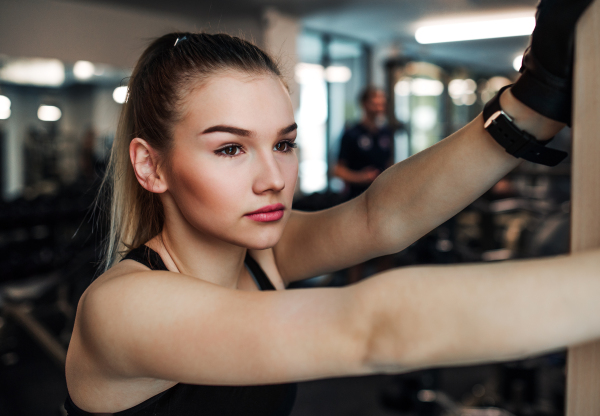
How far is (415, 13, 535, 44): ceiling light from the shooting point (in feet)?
19.6

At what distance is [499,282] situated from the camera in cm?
39

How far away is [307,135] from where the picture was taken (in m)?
6.82

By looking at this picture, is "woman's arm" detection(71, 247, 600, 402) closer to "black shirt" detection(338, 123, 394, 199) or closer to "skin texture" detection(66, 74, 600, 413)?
"skin texture" detection(66, 74, 600, 413)

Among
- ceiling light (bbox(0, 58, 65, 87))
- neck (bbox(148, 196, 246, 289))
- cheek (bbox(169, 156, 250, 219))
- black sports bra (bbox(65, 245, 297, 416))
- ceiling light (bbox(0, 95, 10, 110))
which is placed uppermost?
Result: ceiling light (bbox(0, 58, 65, 87))

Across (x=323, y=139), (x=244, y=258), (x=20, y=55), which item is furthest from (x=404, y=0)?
(x=244, y=258)

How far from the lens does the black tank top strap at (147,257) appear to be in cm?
73

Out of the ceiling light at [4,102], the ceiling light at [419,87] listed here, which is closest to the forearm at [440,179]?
the ceiling light at [4,102]

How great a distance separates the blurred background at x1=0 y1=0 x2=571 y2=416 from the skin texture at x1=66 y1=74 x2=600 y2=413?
0.91 feet

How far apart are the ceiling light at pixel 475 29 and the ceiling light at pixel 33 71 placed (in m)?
4.59

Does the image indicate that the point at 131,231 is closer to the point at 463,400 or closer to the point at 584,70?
the point at 584,70

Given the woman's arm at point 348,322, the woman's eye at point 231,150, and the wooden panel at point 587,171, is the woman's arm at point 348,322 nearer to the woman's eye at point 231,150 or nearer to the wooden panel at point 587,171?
the wooden panel at point 587,171

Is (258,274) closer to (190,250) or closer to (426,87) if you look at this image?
(190,250)

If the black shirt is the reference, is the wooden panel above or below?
above

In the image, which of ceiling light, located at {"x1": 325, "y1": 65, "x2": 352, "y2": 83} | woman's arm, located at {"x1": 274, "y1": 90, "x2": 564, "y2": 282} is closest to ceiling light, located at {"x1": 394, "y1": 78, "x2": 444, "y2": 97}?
ceiling light, located at {"x1": 325, "y1": 65, "x2": 352, "y2": 83}
